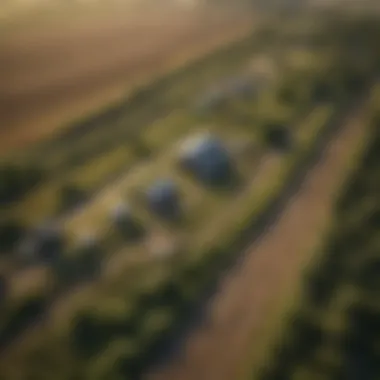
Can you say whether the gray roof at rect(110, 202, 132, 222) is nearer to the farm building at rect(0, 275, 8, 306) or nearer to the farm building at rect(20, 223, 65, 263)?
the farm building at rect(20, 223, 65, 263)

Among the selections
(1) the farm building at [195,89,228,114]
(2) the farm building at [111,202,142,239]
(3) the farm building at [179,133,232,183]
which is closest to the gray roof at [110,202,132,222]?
(2) the farm building at [111,202,142,239]

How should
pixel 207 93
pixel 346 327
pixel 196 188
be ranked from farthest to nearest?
pixel 207 93 < pixel 196 188 < pixel 346 327

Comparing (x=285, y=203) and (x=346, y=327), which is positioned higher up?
(x=285, y=203)

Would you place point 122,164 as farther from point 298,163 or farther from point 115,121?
point 298,163

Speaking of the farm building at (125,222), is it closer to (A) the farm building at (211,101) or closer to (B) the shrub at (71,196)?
(B) the shrub at (71,196)

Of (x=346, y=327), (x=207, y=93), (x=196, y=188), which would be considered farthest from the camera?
(x=207, y=93)

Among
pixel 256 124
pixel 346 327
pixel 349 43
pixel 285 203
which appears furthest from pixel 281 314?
pixel 349 43
